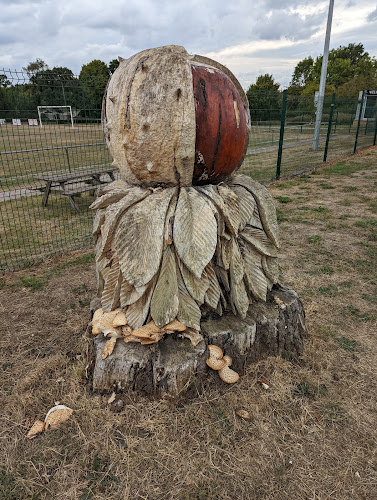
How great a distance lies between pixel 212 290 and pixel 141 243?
0.55 metres

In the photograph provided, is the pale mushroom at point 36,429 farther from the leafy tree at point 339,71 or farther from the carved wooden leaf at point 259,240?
the leafy tree at point 339,71

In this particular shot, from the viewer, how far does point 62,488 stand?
5.37 feet

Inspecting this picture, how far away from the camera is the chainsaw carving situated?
2.00 metres

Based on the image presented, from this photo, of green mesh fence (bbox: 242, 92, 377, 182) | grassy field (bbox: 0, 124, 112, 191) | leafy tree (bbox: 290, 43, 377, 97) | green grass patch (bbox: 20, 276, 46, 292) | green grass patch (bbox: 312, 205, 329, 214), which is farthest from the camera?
leafy tree (bbox: 290, 43, 377, 97)

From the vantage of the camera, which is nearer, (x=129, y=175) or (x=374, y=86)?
(x=129, y=175)

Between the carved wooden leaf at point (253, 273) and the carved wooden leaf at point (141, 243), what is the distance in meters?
0.63

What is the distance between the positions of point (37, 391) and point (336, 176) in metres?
9.37

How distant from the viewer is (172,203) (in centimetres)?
213

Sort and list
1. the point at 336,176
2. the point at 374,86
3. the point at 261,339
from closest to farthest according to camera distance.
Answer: the point at 261,339, the point at 336,176, the point at 374,86

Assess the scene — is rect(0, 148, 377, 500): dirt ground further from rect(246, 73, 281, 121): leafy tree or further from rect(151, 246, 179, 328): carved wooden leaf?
rect(246, 73, 281, 121): leafy tree

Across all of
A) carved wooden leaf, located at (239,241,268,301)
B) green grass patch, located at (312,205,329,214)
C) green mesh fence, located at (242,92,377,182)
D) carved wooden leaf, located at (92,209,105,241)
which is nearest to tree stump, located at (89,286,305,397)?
carved wooden leaf, located at (239,241,268,301)

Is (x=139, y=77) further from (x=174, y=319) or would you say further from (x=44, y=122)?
(x=44, y=122)

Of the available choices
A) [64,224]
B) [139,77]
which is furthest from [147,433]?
[64,224]

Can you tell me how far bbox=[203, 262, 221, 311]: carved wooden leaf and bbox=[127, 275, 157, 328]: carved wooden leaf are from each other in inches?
13.3
